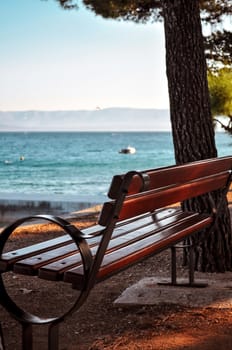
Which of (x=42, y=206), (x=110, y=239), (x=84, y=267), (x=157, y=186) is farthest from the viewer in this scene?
(x=42, y=206)

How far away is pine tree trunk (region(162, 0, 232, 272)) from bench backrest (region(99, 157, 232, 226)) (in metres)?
0.82

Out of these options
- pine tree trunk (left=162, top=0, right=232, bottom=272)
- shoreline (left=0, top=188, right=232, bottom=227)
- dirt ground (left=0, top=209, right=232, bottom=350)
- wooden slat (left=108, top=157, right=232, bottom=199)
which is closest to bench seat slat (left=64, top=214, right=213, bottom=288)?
wooden slat (left=108, top=157, right=232, bottom=199)

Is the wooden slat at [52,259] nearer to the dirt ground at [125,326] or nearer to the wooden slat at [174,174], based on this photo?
the wooden slat at [174,174]

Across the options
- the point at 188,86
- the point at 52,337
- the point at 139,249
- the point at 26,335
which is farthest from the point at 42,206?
the point at 52,337

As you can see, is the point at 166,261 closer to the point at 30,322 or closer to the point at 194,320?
the point at 194,320

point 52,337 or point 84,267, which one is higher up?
point 84,267

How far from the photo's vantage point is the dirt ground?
3152 mm

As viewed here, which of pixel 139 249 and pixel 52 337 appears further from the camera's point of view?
pixel 139 249

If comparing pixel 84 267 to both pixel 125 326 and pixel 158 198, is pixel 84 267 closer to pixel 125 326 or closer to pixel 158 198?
pixel 158 198

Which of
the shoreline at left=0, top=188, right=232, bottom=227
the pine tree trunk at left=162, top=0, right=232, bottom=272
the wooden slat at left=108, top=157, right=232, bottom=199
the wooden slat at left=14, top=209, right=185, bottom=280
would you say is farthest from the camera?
the shoreline at left=0, top=188, right=232, bottom=227

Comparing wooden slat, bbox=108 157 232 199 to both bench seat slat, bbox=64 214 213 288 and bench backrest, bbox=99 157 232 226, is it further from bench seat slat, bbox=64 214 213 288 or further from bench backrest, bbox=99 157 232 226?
bench seat slat, bbox=64 214 213 288

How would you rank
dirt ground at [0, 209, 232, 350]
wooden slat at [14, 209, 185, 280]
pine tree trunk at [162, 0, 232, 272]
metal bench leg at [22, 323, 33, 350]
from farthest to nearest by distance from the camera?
pine tree trunk at [162, 0, 232, 272] → dirt ground at [0, 209, 232, 350] → metal bench leg at [22, 323, 33, 350] → wooden slat at [14, 209, 185, 280]

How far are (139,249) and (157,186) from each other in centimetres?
39

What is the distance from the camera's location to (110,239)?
293 cm
